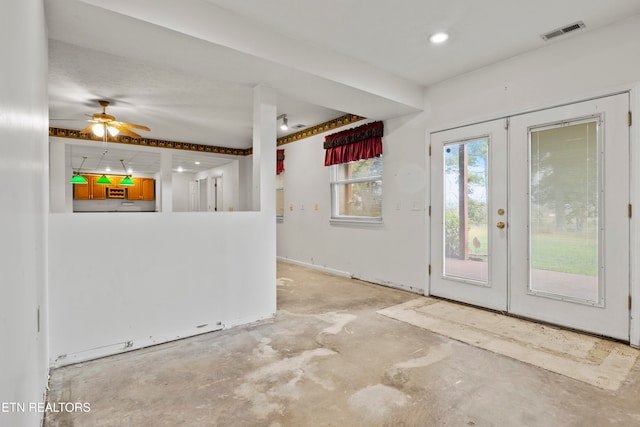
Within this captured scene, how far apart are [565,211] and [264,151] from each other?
3049 mm

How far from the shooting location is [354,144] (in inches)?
205

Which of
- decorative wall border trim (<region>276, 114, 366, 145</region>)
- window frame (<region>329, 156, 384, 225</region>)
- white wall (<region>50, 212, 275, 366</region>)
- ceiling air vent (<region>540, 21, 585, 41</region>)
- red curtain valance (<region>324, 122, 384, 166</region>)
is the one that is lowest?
white wall (<region>50, 212, 275, 366</region>)

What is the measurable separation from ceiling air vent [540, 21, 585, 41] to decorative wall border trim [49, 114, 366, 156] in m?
2.53

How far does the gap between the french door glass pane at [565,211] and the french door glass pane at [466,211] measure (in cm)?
51

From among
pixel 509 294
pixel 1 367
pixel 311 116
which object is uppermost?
pixel 311 116

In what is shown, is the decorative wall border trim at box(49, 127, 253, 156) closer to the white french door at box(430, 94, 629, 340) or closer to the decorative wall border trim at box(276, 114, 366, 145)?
the decorative wall border trim at box(276, 114, 366, 145)

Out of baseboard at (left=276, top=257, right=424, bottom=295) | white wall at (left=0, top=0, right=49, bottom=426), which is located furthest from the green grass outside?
white wall at (left=0, top=0, right=49, bottom=426)

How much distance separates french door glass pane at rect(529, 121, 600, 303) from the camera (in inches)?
118

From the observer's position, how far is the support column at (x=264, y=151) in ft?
11.3

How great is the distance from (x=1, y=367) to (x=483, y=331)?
337 centimetres

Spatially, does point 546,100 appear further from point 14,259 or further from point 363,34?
point 14,259

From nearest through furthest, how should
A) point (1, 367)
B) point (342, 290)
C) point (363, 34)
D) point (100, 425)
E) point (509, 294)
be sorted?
point (1, 367) → point (100, 425) → point (363, 34) → point (509, 294) → point (342, 290)

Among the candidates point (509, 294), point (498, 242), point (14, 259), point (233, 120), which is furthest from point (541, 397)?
point (233, 120)

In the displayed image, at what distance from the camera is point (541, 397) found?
2.02m
